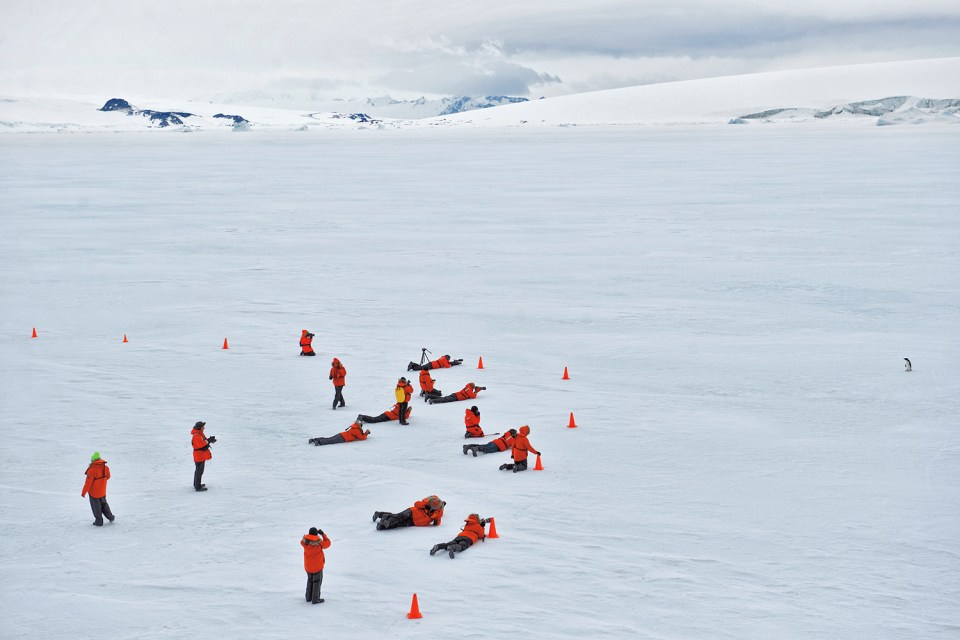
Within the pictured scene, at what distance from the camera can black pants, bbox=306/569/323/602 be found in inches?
337

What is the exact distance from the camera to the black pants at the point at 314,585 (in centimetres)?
857

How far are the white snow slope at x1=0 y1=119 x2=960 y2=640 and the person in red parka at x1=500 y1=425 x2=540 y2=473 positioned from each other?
25cm

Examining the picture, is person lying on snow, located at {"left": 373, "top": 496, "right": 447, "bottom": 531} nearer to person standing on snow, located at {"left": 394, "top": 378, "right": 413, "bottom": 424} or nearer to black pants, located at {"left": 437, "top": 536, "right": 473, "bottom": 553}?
black pants, located at {"left": 437, "top": 536, "right": 473, "bottom": 553}

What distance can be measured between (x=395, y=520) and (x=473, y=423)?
9.42 feet

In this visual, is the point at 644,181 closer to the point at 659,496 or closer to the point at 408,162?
the point at 408,162

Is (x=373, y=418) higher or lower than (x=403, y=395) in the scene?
lower

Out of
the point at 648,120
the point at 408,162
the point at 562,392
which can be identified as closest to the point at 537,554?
the point at 562,392

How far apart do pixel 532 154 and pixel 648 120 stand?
82242mm

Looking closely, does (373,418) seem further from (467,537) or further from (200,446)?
(467,537)

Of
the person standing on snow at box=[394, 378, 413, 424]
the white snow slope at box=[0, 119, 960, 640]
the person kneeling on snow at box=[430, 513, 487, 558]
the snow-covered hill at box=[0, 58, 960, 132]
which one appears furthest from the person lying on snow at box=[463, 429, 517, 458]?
the snow-covered hill at box=[0, 58, 960, 132]

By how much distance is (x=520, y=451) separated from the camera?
38.8 feet

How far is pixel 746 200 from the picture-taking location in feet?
135

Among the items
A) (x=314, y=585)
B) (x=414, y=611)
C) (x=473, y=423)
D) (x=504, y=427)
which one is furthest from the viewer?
(x=504, y=427)

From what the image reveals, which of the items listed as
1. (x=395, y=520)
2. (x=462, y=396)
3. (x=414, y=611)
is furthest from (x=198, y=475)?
(x=462, y=396)
